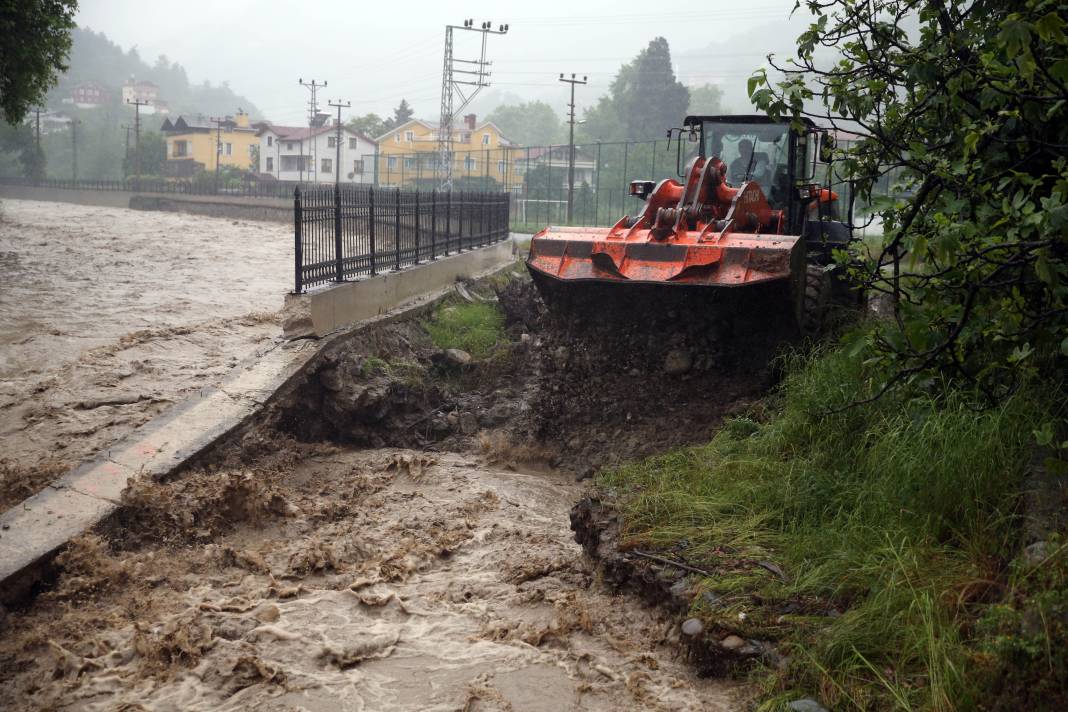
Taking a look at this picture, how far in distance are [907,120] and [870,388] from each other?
1915 mm

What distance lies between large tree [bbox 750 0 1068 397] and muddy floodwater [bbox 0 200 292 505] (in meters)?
6.50

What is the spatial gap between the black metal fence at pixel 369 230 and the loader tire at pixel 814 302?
5538mm

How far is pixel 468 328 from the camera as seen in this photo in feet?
43.9

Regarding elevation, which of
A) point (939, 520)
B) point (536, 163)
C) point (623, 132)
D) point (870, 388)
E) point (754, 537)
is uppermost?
point (623, 132)

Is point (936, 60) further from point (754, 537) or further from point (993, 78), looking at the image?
point (754, 537)

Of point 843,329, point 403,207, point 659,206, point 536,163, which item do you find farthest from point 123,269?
point 536,163

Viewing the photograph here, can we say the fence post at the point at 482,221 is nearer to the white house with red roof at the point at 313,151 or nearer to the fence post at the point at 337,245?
the fence post at the point at 337,245

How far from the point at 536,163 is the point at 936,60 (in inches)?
1523

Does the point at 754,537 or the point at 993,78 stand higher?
the point at 993,78

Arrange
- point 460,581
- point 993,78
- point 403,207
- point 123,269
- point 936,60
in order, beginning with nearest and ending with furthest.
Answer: point 993,78
point 936,60
point 460,581
point 403,207
point 123,269

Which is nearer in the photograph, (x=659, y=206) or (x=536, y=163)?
(x=659, y=206)

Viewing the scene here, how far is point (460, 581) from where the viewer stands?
6.68 m

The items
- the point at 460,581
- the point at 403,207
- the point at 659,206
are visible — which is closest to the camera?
the point at 460,581

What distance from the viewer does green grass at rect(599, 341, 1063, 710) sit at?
4.39 meters
